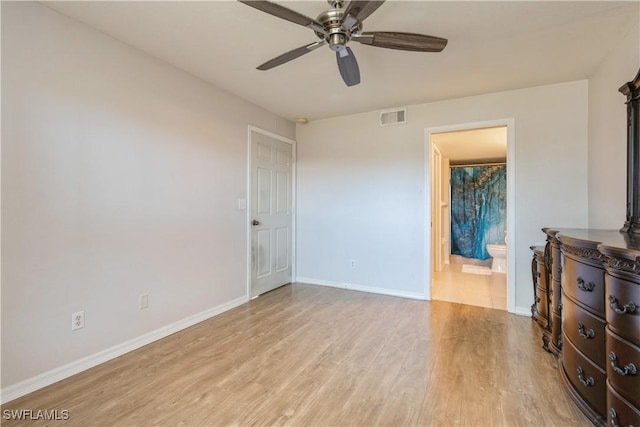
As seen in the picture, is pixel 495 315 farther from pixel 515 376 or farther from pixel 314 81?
pixel 314 81

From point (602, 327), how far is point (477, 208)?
5231 millimetres

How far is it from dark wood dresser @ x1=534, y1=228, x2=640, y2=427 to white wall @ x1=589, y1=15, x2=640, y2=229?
1028mm

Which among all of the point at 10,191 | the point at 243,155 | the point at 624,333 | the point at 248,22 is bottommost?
the point at 624,333

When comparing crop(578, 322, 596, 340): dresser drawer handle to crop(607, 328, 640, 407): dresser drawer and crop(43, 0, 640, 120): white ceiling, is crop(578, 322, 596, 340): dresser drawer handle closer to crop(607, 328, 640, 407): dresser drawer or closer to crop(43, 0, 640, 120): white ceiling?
crop(607, 328, 640, 407): dresser drawer

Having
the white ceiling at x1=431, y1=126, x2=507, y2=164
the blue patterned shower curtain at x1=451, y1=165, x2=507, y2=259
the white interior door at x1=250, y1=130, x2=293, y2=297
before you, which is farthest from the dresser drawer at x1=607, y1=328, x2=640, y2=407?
the blue patterned shower curtain at x1=451, y1=165, x2=507, y2=259

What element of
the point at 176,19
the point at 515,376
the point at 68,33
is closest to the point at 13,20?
the point at 68,33

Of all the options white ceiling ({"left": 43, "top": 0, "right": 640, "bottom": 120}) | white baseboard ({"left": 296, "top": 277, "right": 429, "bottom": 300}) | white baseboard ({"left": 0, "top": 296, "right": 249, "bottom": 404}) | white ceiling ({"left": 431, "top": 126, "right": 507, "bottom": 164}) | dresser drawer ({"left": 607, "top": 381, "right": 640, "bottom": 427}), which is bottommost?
white baseboard ({"left": 0, "top": 296, "right": 249, "bottom": 404})

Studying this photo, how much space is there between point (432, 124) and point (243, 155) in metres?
2.25

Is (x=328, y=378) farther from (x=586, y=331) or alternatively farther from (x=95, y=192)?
(x=95, y=192)

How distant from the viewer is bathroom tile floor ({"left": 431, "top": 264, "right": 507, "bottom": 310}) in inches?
139

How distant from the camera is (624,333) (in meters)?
1.23

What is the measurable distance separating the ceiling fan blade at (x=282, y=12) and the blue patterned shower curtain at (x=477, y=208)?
5643 millimetres

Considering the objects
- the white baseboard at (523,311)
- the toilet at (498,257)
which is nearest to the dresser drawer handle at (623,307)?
the white baseboard at (523,311)

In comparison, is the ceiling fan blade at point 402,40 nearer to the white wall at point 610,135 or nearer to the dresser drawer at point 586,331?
the white wall at point 610,135
